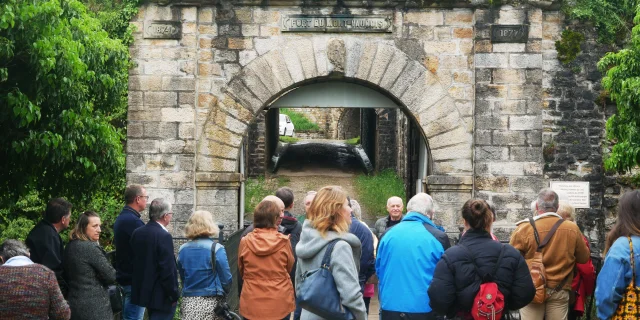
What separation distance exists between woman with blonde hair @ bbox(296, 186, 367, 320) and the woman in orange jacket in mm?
637

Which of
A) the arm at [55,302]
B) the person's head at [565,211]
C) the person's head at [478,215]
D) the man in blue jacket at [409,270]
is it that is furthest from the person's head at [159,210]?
the person's head at [565,211]

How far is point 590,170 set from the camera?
1279 cm

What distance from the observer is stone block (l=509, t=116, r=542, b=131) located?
12125 millimetres

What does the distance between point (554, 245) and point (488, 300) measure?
178cm

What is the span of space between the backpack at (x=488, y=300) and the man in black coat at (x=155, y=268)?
2.84m

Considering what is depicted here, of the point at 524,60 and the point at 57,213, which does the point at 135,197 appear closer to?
the point at 57,213

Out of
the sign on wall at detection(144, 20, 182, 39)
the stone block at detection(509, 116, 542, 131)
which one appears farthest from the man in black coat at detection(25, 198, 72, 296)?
the stone block at detection(509, 116, 542, 131)

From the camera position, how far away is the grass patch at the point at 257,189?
21.3 m

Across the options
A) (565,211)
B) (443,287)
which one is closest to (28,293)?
(443,287)

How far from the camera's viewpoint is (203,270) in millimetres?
7496

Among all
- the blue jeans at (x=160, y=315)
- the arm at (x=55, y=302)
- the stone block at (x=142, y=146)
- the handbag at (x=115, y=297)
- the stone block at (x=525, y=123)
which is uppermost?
the stone block at (x=525, y=123)

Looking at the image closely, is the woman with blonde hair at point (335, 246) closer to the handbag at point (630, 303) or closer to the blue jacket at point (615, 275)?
the blue jacket at point (615, 275)

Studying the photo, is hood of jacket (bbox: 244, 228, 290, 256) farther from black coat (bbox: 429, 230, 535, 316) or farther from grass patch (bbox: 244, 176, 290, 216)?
grass patch (bbox: 244, 176, 290, 216)

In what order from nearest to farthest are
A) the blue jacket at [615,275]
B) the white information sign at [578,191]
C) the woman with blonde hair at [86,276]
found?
the blue jacket at [615,275] → the woman with blonde hair at [86,276] → the white information sign at [578,191]
